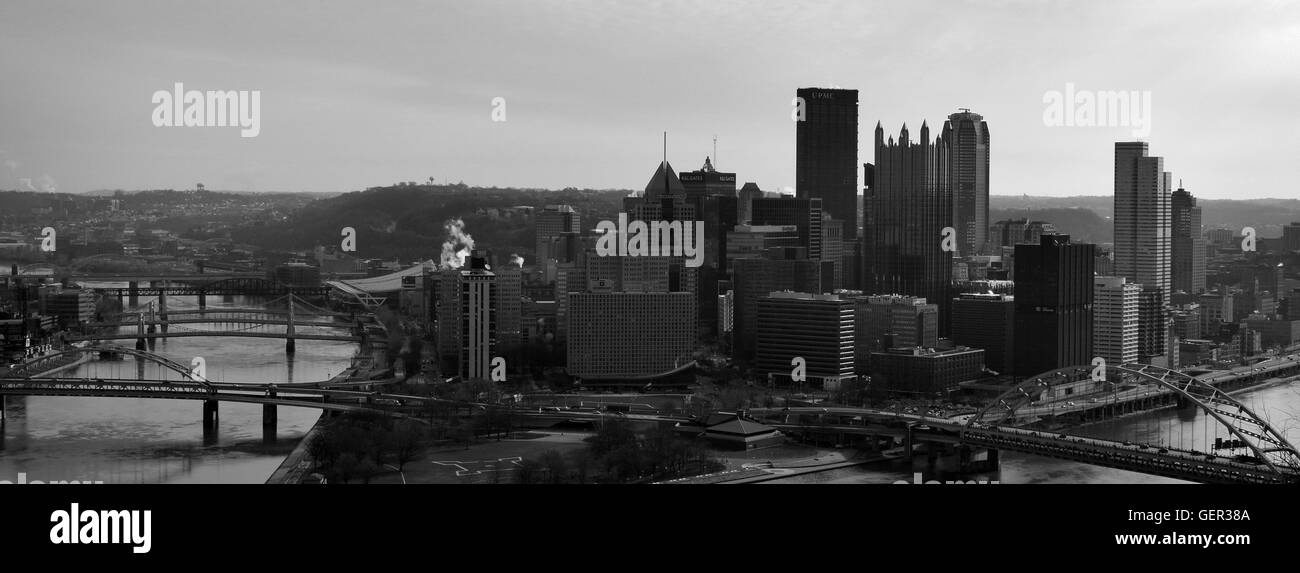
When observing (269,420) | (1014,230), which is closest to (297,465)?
(269,420)

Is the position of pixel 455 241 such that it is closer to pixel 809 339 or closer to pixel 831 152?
pixel 831 152

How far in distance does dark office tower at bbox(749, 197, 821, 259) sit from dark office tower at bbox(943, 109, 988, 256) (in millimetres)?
3231

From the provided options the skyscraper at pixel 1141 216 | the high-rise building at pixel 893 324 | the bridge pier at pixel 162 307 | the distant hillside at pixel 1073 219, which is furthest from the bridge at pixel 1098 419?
the distant hillside at pixel 1073 219

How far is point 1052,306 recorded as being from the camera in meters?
21.1

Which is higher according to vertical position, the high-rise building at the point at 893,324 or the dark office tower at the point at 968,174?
the dark office tower at the point at 968,174

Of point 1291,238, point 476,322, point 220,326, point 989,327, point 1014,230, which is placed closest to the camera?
point 476,322

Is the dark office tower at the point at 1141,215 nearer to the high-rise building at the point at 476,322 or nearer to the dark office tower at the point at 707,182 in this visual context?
the dark office tower at the point at 707,182

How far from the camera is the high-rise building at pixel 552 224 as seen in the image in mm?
32375

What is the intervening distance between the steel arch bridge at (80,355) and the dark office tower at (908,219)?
48.6 ft

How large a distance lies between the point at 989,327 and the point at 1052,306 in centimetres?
152
